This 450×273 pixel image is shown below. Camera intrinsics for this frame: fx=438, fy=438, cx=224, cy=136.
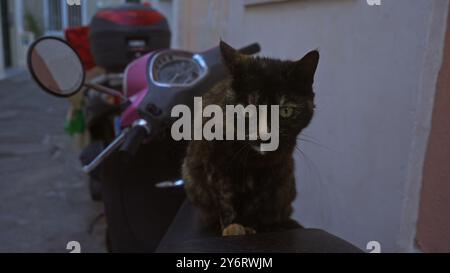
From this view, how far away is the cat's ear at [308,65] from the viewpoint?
812 millimetres

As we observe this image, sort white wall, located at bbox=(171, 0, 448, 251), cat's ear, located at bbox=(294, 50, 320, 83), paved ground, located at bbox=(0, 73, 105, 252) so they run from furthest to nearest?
paved ground, located at bbox=(0, 73, 105, 252) → white wall, located at bbox=(171, 0, 448, 251) → cat's ear, located at bbox=(294, 50, 320, 83)

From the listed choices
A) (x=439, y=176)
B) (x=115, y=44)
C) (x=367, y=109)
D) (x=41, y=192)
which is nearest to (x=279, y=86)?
(x=439, y=176)

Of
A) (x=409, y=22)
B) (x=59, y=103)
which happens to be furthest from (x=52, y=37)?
(x=59, y=103)

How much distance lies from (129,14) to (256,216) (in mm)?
2035

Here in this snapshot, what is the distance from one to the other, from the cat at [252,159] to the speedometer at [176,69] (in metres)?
0.48

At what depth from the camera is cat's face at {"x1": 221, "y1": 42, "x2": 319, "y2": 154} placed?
88cm

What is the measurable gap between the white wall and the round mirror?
2.80 ft

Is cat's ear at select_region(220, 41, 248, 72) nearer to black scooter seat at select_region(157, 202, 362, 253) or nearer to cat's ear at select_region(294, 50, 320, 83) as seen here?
cat's ear at select_region(294, 50, 320, 83)

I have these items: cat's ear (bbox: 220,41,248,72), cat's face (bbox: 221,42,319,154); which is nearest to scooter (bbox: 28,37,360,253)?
cat's face (bbox: 221,42,319,154)

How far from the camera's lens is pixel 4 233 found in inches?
129

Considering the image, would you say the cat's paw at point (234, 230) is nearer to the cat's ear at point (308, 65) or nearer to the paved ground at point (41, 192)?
the cat's ear at point (308, 65)

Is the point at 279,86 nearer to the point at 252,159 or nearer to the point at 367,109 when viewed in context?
the point at 252,159

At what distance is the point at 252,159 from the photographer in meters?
1.07

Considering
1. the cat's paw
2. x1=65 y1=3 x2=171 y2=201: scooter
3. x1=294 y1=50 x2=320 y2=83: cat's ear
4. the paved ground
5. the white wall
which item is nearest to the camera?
x1=294 y1=50 x2=320 y2=83: cat's ear
